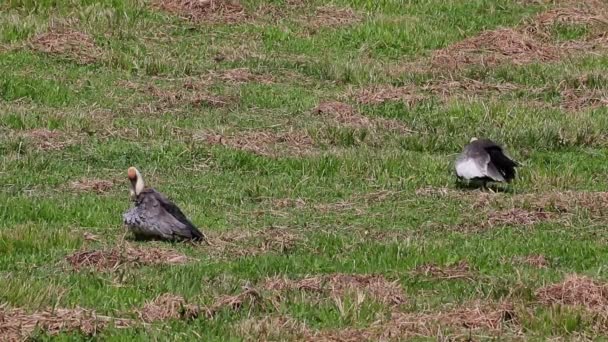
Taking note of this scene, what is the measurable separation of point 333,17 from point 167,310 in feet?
44.2

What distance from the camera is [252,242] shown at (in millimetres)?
11117

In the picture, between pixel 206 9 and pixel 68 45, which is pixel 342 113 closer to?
pixel 68 45

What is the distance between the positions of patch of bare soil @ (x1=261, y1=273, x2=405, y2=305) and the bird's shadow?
431 centimetres

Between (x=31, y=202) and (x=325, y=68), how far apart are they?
7.55m

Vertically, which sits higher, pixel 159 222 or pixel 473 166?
pixel 159 222

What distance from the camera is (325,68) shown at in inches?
742

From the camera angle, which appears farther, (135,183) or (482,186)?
(482,186)

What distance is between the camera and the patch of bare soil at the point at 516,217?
12.0 metres

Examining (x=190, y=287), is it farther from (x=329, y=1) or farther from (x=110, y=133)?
(x=329, y=1)

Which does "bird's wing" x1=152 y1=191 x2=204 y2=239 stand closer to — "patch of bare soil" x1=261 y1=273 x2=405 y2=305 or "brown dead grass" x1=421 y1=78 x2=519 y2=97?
"patch of bare soil" x1=261 y1=273 x2=405 y2=305

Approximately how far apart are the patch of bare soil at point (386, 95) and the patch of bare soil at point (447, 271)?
7.19 meters

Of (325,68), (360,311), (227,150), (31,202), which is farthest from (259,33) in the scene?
(360,311)

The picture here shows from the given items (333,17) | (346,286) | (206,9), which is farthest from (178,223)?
(333,17)

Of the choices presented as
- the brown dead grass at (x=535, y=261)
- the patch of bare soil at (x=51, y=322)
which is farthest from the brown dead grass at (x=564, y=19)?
the patch of bare soil at (x=51, y=322)
